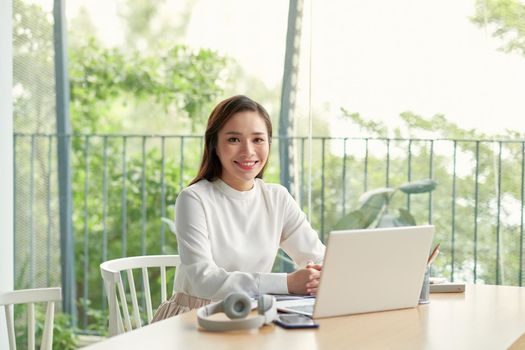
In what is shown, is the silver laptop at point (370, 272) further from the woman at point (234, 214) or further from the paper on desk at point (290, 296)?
the woman at point (234, 214)

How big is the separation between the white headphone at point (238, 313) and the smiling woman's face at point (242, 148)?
0.66 metres

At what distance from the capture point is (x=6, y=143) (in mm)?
3859

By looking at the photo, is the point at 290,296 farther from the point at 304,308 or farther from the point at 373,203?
the point at 373,203

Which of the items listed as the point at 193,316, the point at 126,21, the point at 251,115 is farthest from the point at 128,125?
the point at 193,316

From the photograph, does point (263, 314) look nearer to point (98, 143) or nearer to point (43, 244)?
point (43, 244)

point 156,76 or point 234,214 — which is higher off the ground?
point 156,76

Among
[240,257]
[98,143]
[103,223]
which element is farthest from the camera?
[98,143]

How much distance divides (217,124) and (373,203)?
147 centimetres

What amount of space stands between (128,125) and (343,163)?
8.62ft

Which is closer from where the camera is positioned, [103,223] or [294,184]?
[294,184]

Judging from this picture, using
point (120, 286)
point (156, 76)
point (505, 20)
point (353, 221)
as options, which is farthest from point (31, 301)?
point (156, 76)

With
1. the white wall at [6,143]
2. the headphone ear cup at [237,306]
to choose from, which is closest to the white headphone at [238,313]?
the headphone ear cup at [237,306]

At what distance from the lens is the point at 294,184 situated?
4.12m

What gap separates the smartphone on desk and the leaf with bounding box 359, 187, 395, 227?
1938mm
